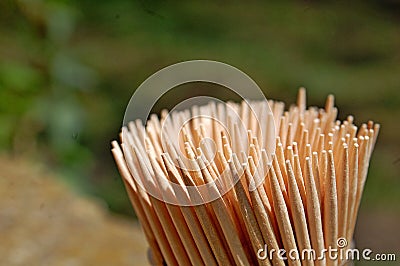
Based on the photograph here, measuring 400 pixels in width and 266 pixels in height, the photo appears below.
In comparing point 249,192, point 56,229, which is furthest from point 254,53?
point 249,192

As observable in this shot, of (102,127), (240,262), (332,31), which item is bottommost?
(240,262)

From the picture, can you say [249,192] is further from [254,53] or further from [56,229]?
[254,53]

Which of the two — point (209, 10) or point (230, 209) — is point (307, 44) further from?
point (230, 209)

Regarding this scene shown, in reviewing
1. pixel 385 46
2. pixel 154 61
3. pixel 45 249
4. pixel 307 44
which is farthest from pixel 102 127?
pixel 45 249

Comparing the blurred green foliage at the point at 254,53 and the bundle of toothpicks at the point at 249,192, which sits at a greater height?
the blurred green foliage at the point at 254,53

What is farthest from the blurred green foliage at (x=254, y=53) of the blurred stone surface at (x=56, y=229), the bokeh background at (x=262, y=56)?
the blurred stone surface at (x=56, y=229)

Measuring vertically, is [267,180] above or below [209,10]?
below

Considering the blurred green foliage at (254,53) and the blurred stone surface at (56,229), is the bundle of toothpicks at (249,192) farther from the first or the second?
the blurred green foliage at (254,53)
